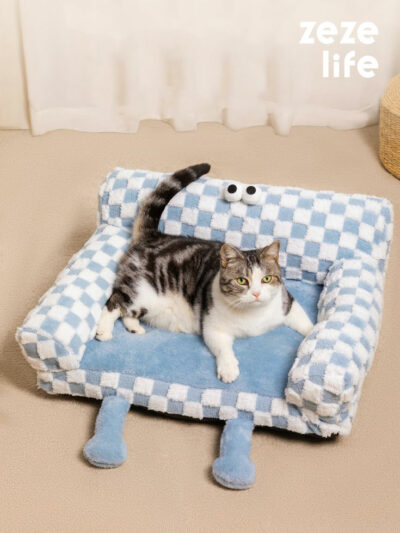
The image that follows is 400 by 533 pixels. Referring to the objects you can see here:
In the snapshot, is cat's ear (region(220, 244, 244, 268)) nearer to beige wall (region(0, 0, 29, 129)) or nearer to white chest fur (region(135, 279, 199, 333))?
white chest fur (region(135, 279, 199, 333))

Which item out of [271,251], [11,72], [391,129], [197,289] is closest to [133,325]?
[197,289]

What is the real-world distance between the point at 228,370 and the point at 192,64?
1900 millimetres

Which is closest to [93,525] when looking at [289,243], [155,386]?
[155,386]

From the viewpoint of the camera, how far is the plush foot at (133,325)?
1.89 meters

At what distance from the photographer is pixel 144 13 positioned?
3129 mm

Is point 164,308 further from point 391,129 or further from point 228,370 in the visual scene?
point 391,129

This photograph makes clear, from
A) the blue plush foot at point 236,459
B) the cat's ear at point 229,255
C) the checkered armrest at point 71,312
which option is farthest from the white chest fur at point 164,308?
the blue plush foot at point 236,459

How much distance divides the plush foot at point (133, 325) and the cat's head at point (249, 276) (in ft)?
0.90

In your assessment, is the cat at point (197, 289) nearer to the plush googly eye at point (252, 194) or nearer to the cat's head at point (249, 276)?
the cat's head at point (249, 276)

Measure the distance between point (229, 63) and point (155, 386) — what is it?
76.5 inches

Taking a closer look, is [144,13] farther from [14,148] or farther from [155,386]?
[155,386]

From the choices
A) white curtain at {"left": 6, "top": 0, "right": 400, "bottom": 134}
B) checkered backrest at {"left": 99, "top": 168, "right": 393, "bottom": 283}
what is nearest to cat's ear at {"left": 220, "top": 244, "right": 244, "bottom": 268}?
checkered backrest at {"left": 99, "top": 168, "right": 393, "bottom": 283}

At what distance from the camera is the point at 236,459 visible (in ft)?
5.24

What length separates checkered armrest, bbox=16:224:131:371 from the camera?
174cm
